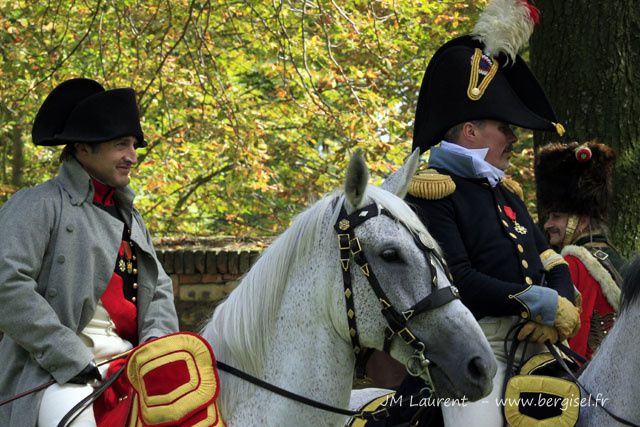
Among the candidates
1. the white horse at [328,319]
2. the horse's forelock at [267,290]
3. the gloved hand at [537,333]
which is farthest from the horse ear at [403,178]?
the gloved hand at [537,333]

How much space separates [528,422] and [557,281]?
78cm

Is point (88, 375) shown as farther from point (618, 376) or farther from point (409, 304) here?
point (618, 376)

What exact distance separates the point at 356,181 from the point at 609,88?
133 inches

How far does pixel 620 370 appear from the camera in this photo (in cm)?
398

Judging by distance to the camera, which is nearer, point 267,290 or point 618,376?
→ point 267,290

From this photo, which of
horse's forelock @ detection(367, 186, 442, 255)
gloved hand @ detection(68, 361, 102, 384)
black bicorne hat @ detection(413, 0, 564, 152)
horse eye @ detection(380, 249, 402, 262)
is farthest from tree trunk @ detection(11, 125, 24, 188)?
horse eye @ detection(380, 249, 402, 262)

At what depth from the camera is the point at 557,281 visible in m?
4.52

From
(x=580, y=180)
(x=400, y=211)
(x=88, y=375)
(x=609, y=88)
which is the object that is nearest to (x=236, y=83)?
(x=609, y=88)

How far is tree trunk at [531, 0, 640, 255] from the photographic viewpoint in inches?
240

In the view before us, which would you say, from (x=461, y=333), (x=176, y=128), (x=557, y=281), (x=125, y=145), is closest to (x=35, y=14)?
(x=176, y=128)

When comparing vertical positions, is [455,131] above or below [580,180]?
above

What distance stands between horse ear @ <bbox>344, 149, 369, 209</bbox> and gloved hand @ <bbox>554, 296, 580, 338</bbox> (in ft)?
4.30

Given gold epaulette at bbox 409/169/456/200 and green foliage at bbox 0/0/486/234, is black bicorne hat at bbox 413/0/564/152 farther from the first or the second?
green foliage at bbox 0/0/486/234

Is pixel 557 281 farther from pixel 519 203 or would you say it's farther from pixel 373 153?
pixel 373 153
